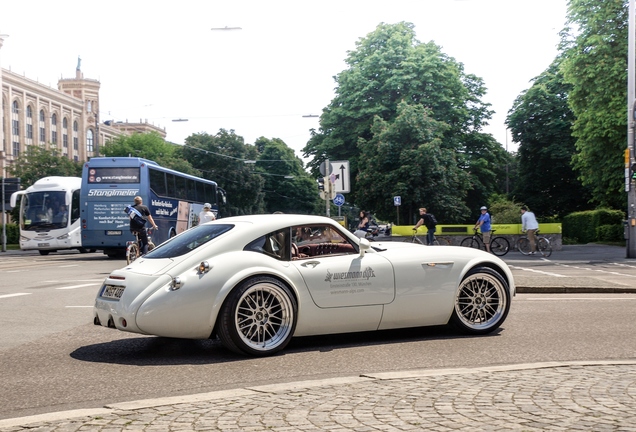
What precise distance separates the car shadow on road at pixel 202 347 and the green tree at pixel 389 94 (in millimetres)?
37380

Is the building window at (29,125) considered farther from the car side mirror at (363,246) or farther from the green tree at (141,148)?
the car side mirror at (363,246)

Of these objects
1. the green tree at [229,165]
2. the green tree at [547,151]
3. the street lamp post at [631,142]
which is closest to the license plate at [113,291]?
the street lamp post at [631,142]

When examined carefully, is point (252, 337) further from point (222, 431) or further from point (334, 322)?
point (222, 431)

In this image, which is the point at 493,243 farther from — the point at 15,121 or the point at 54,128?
the point at 54,128

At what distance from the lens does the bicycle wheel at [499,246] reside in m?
30.0

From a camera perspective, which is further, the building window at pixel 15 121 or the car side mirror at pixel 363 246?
the building window at pixel 15 121

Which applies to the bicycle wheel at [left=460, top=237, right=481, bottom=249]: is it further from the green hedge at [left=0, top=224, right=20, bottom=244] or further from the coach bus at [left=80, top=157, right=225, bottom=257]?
the green hedge at [left=0, top=224, right=20, bottom=244]

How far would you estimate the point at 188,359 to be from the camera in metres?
6.96

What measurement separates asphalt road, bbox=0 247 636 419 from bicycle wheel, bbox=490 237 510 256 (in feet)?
63.4

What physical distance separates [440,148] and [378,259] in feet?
128

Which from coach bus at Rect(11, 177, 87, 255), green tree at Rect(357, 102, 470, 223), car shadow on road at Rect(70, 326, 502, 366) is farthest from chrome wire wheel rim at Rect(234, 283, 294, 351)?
green tree at Rect(357, 102, 470, 223)

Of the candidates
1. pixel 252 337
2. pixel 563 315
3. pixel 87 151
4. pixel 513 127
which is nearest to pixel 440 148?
pixel 513 127

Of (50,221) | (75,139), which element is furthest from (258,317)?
(75,139)

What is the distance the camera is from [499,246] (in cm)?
3005
